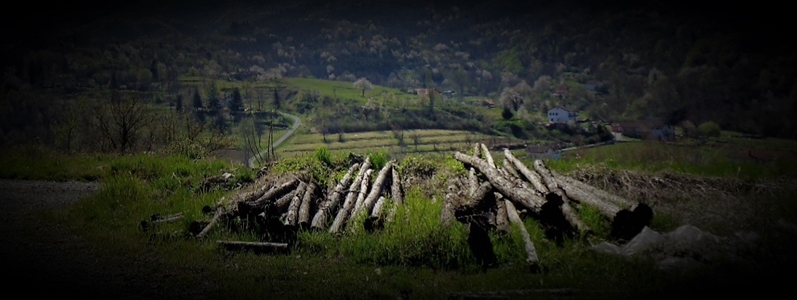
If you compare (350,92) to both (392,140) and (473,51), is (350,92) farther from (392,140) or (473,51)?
(473,51)

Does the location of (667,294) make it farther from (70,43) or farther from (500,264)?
(70,43)

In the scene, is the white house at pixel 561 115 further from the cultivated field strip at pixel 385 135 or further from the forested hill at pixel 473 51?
the cultivated field strip at pixel 385 135

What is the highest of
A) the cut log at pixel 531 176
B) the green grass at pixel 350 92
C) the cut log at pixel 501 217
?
the green grass at pixel 350 92

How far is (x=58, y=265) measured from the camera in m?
7.41

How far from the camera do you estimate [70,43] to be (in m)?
108

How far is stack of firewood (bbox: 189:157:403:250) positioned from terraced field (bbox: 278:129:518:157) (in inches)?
1910

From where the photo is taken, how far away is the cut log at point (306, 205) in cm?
903

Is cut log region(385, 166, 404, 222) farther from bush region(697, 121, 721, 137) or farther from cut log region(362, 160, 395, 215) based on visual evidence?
bush region(697, 121, 721, 137)

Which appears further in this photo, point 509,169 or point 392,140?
point 392,140

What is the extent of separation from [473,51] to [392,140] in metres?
113

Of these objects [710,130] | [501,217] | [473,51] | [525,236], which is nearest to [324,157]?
[501,217]

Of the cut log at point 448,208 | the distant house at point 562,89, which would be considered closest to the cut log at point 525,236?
the cut log at point 448,208

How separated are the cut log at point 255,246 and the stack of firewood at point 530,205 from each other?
293 centimetres

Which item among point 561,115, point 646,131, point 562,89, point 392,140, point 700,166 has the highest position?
point 562,89
